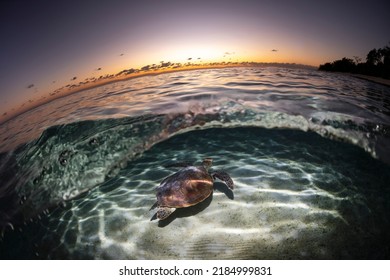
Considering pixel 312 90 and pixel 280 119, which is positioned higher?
pixel 312 90

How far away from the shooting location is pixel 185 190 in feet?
13.4

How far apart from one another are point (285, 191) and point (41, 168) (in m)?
7.58

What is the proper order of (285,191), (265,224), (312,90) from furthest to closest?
(312,90)
(285,191)
(265,224)

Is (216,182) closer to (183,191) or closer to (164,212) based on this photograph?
(183,191)

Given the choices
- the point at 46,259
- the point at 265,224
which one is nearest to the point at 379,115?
the point at 265,224

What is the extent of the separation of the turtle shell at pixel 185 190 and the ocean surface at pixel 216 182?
1.19ft

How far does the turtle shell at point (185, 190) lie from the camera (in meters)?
4.01

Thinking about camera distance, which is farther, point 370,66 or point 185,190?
point 370,66

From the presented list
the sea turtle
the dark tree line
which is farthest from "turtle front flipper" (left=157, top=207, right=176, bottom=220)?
the dark tree line

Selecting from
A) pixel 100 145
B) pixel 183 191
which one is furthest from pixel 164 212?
pixel 100 145

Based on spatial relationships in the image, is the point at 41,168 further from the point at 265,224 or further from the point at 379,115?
the point at 379,115

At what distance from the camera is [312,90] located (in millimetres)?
12492

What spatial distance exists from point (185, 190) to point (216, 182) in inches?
50.7
